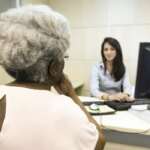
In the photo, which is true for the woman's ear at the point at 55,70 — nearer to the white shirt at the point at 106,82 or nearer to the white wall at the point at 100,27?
the white shirt at the point at 106,82

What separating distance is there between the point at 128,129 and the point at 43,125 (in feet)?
2.73

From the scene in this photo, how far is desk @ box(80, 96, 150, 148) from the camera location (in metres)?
1.69

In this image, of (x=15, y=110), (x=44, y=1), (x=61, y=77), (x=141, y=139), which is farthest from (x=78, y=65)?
(x=15, y=110)

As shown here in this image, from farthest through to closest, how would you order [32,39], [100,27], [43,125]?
[100,27]
[32,39]
[43,125]

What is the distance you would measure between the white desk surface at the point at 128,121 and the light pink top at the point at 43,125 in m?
0.71

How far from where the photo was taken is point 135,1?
3.89 meters

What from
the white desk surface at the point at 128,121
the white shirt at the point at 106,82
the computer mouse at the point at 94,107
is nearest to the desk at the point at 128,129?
the white desk surface at the point at 128,121

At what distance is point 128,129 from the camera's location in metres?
1.69

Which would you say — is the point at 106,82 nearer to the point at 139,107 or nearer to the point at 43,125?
the point at 139,107

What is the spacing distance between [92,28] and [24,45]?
3148 mm

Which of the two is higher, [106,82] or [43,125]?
[43,125]

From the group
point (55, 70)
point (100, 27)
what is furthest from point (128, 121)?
point (100, 27)

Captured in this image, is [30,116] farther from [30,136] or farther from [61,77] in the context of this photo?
[61,77]

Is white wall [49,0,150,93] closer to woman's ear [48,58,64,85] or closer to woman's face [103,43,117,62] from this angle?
woman's face [103,43,117,62]
